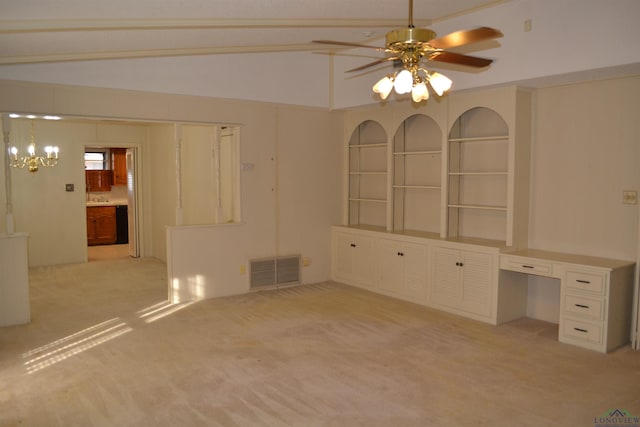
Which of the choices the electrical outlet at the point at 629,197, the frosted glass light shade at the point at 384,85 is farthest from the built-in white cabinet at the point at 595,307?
the frosted glass light shade at the point at 384,85

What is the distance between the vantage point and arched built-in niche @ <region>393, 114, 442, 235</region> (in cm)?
641

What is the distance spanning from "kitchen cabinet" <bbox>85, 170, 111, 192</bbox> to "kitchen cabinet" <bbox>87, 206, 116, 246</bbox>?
0.73m

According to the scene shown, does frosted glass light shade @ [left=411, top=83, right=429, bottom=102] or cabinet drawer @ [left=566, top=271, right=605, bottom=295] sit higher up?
frosted glass light shade @ [left=411, top=83, right=429, bottom=102]

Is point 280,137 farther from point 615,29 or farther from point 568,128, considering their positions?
point 615,29

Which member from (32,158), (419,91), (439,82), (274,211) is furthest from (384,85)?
(32,158)

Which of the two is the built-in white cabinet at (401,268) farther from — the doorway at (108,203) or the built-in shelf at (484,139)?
the doorway at (108,203)

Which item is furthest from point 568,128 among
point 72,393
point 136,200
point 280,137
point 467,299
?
point 136,200

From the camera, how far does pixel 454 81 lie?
17.7 ft

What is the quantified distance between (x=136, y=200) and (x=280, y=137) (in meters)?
3.82

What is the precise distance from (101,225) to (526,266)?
28.5ft

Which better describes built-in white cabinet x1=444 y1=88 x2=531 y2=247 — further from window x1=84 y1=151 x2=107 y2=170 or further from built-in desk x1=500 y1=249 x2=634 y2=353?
window x1=84 y1=151 x2=107 y2=170

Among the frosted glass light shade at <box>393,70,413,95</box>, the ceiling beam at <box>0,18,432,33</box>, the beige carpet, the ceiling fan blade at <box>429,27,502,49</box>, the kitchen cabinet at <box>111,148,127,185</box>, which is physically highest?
the ceiling beam at <box>0,18,432,33</box>

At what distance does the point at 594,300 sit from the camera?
4.44 meters

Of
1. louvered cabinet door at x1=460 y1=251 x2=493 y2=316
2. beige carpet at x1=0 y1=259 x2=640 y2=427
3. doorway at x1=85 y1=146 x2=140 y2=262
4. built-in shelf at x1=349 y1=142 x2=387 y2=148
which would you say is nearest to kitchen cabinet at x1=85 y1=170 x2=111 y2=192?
doorway at x1=85 y1=146 x2=140 y2=262
